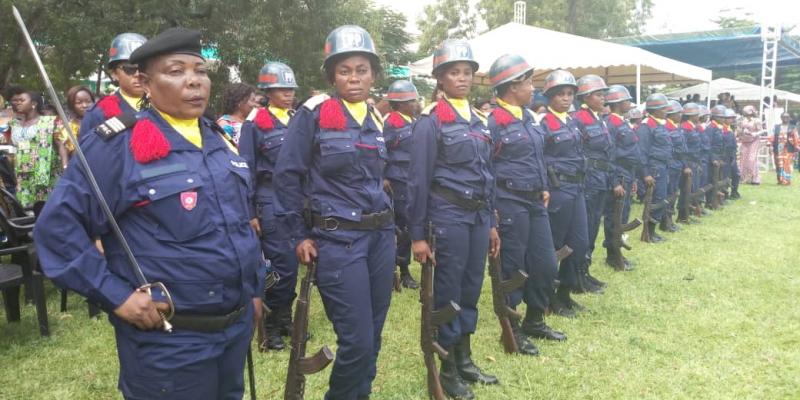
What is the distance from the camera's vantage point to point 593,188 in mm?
6758

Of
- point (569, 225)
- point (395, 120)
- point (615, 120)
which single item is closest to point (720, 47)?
point (615, 120)

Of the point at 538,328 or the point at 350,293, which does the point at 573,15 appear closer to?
the point at 538,328

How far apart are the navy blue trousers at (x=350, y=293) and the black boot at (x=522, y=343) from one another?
1.82 meters

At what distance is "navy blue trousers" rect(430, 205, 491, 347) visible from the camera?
391 cm

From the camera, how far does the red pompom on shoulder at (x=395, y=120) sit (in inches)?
273

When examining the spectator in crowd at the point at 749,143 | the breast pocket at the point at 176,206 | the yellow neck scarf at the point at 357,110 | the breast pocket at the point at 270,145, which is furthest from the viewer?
the spectator in crowd at the point at 749,143

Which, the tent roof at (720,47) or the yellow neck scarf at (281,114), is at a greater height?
the tent roof at (720,47)

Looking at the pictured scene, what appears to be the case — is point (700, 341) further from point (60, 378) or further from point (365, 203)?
point (60, 378)

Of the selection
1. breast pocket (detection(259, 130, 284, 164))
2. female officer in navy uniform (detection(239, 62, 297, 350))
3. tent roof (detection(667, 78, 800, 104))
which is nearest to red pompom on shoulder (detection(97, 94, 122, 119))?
female officer in navy uniform (detection(239, 62, 297, 350))

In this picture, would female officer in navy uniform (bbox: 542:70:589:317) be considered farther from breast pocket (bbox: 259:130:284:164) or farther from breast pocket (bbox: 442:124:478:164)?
breast pocket (bbox: 259:130:284:164)

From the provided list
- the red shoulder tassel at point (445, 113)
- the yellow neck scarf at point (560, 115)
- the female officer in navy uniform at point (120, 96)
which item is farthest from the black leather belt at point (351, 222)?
the yellow neck scarf at point (560, 115)

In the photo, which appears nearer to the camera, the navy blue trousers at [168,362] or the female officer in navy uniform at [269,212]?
the navy blue trousers at [168,362]

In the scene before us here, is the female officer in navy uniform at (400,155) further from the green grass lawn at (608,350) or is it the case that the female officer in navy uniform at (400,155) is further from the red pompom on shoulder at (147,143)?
the red pompom on shoulder at (147,143)

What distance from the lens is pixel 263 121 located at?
4.93 metres
